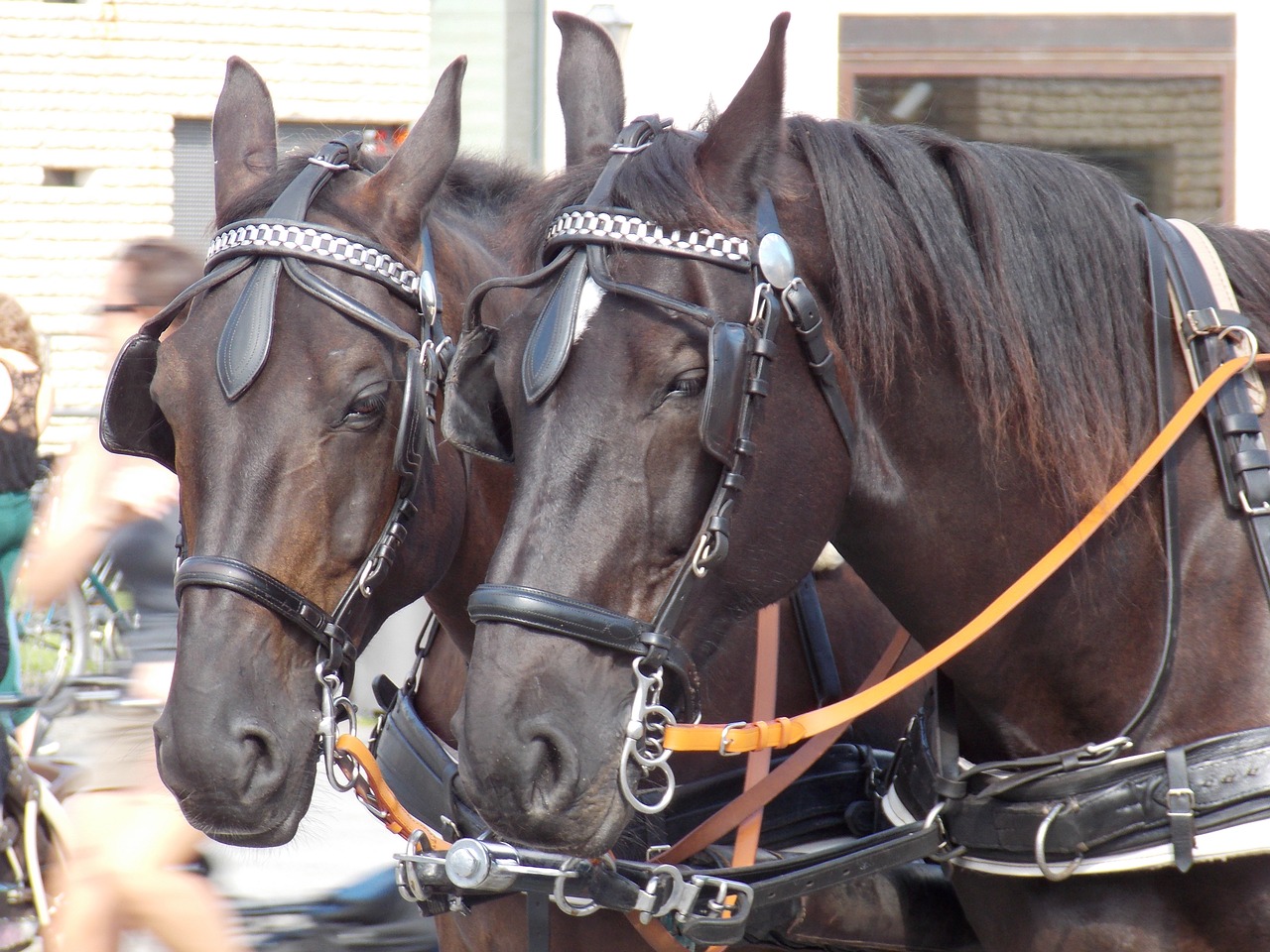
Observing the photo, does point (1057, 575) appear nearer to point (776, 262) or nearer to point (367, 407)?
point (776, 262)

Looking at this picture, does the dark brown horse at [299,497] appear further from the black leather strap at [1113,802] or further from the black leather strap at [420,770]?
the black leather strap at [1113,802]

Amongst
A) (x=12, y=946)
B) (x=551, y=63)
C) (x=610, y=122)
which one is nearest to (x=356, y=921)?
(x=12, y=946)

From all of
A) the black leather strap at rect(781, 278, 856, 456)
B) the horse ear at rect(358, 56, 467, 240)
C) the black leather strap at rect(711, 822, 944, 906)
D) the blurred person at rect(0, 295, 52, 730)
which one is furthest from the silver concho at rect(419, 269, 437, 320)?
the blurred person at rect(0, 295, 52, 730)

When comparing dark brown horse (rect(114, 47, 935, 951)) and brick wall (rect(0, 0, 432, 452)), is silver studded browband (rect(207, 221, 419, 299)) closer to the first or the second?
dark brown horse (rect(114, 47, 935, 951))

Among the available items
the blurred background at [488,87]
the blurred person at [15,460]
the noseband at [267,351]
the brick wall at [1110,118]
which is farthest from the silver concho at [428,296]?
the brick wall at [1110,118]

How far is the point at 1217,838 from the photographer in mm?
1627

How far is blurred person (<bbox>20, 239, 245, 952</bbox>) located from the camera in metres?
2.92

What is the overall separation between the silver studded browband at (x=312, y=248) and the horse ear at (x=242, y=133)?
25 cm

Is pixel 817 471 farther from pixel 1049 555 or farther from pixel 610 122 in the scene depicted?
pixel 610 122

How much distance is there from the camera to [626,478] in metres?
1.55

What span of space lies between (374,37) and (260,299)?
5.94 meters

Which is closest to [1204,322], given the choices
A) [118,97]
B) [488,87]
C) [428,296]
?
[428,296]

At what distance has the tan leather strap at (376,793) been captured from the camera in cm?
205

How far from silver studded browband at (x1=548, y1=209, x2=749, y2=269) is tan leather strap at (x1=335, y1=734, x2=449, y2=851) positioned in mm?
875
